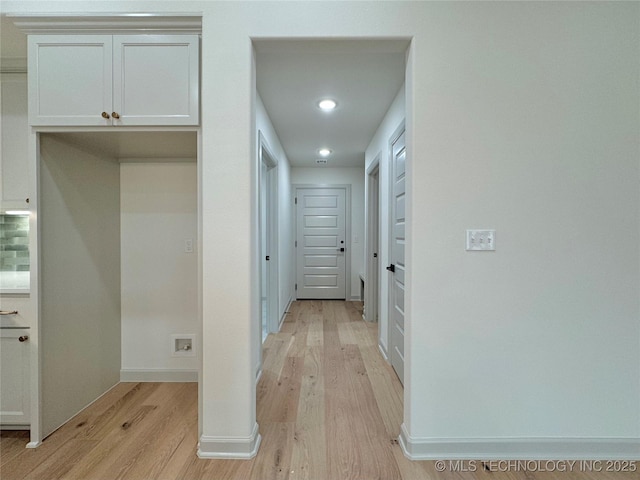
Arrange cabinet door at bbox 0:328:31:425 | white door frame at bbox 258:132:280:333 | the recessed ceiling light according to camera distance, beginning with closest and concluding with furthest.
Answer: cabinet door at bbox 0:328:31:425
the recessed ceiling light
white door frame at bbox 258:132:280:333

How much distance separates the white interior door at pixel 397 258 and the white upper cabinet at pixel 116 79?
161 centimetres

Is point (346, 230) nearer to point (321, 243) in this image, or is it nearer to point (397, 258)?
point (321, 243)

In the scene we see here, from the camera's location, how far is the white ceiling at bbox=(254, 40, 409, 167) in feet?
5.43

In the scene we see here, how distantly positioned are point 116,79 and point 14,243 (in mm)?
1316

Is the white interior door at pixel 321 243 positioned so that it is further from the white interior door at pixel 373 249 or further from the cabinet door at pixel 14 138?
the cabinet door at pixel 14 138

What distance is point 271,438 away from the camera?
1755 millimetres

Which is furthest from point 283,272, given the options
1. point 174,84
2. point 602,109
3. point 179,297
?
point 602,109

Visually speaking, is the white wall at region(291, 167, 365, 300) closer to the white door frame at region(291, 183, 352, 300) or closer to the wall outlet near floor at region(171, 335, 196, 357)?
the white door frame at region(291, 183, 352, 300)

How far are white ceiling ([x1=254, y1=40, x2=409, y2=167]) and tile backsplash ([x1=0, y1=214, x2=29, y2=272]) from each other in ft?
6.19

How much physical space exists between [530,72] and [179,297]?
2.73 meters

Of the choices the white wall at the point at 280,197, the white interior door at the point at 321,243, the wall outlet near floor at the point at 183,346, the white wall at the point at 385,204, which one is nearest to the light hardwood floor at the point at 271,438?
the wall outlet near floor at the point at 183,346

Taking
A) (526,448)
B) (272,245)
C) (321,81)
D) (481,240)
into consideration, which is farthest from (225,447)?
(321,81)

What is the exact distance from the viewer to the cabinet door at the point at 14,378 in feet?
5.76

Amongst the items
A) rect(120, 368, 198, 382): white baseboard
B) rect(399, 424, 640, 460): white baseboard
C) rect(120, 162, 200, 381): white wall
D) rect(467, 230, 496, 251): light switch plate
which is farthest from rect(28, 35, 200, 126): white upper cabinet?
rect(399, 424, 640, 460): white baseboard
